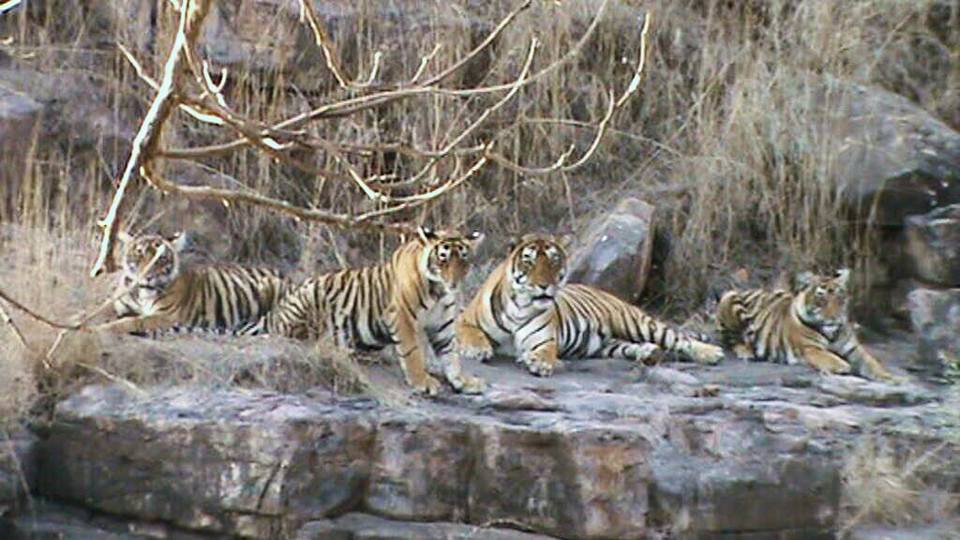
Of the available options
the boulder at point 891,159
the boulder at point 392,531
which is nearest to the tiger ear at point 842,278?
the boulder at point 891,159

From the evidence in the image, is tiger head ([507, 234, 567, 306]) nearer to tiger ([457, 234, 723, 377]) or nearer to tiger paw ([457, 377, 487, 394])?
tiger ([457, 234, 723, 377])

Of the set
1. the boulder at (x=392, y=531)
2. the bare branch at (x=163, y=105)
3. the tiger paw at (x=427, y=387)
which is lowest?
the boulder at (x=392, y=531)


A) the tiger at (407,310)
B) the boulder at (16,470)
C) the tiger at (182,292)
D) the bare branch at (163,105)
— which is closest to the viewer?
the bare branch at (163,105)

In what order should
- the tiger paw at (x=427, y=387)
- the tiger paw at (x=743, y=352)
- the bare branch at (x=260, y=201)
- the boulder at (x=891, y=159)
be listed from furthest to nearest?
the boulder at (x=891, y=159) → the tiger paw at (x=743, y=352) → the tiger paw at (x=427, y=387) → the bare branch at (x=260, y=201)

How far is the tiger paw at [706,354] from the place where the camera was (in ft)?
24.3

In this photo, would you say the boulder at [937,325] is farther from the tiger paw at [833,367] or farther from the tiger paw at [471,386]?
the tiger paw at [471,386]

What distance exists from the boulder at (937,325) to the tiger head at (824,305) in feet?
1.24

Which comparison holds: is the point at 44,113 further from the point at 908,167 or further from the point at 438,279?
the point at 908,167

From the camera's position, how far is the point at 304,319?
21.7 ft

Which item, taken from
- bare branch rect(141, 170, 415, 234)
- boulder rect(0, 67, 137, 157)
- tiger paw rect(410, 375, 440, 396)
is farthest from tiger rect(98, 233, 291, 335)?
bare branch rect(141, 170, 415, 234)

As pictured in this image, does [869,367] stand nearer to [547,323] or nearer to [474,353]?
[547,323]

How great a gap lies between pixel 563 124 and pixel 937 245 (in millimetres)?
2047

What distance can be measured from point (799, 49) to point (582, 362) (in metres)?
3.40

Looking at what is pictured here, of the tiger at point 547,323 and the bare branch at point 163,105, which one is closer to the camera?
the bare branch at point 163,105
